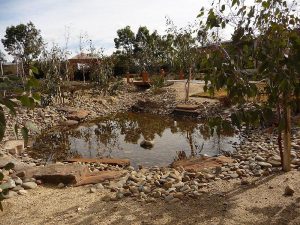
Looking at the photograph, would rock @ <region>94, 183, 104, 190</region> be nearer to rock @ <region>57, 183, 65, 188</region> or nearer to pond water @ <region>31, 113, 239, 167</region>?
rock @ <region>57, 183, 65, 188</region>

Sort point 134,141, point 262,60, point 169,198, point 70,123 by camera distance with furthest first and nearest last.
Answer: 1. point 70,123
2. point 134,141
3. point 169,198
4. point 262,60

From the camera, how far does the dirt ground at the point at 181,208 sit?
145 inches

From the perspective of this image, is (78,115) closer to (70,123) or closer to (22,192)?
(70,123)

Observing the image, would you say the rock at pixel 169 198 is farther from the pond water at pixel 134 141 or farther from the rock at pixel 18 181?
the pond water at pixel 134 141

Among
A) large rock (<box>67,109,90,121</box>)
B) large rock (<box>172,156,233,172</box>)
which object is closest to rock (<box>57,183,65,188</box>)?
large rock (<box>172,156,233,172</box>)

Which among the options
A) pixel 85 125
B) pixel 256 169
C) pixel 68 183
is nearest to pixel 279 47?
pixel 256 169

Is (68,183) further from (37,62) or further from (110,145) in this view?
(37,62)

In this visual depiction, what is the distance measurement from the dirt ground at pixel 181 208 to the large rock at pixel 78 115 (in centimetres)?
772

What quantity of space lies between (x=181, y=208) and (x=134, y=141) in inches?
216

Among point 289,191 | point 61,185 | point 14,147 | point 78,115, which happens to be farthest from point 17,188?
point 78,115

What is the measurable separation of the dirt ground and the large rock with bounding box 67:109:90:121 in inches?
304

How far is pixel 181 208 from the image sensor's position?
4012mm

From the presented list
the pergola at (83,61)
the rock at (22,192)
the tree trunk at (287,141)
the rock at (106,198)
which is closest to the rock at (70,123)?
the pergola at (83,61)

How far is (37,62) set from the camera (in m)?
18.2
